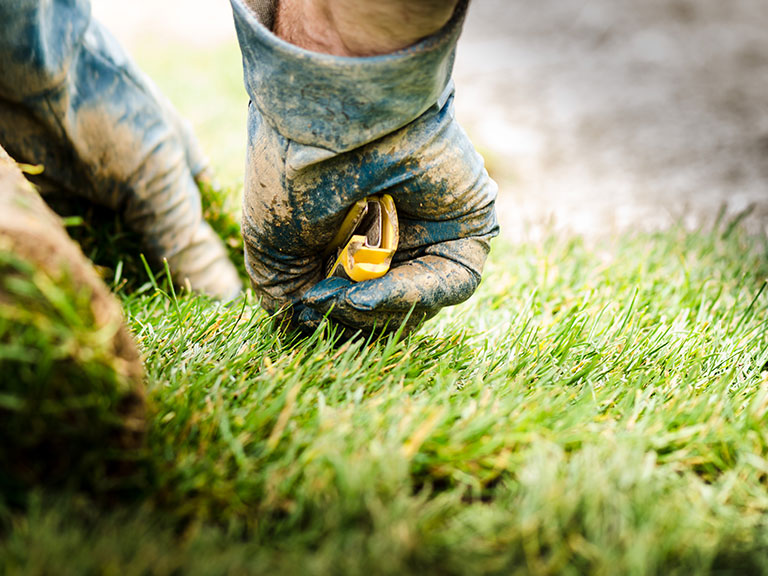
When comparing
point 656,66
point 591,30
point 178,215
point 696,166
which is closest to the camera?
point 178,215

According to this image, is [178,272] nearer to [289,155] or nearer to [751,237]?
[289,155]

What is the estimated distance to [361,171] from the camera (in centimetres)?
121

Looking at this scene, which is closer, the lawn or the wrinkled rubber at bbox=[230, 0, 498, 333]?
the lawn

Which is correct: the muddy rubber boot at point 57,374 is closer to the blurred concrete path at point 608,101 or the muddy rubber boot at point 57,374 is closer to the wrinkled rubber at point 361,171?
the wrinkled rubber at point 361,171

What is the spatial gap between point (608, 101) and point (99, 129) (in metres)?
3.39

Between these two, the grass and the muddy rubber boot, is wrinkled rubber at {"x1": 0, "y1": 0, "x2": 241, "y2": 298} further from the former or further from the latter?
the muddy rubber boot

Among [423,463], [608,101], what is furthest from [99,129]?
[608,101]

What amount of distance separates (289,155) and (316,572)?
0.71 meters

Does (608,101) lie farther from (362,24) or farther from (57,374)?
(57,374)

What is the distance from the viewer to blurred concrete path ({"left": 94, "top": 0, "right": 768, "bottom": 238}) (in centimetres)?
311

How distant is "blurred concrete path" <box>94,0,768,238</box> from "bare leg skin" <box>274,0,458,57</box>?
152 cm

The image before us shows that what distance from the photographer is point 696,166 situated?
10.9ft

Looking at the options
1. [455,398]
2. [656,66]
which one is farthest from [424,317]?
[656,66]

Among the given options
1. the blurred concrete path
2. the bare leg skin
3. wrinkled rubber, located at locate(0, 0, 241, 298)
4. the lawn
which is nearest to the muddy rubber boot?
the lawn
